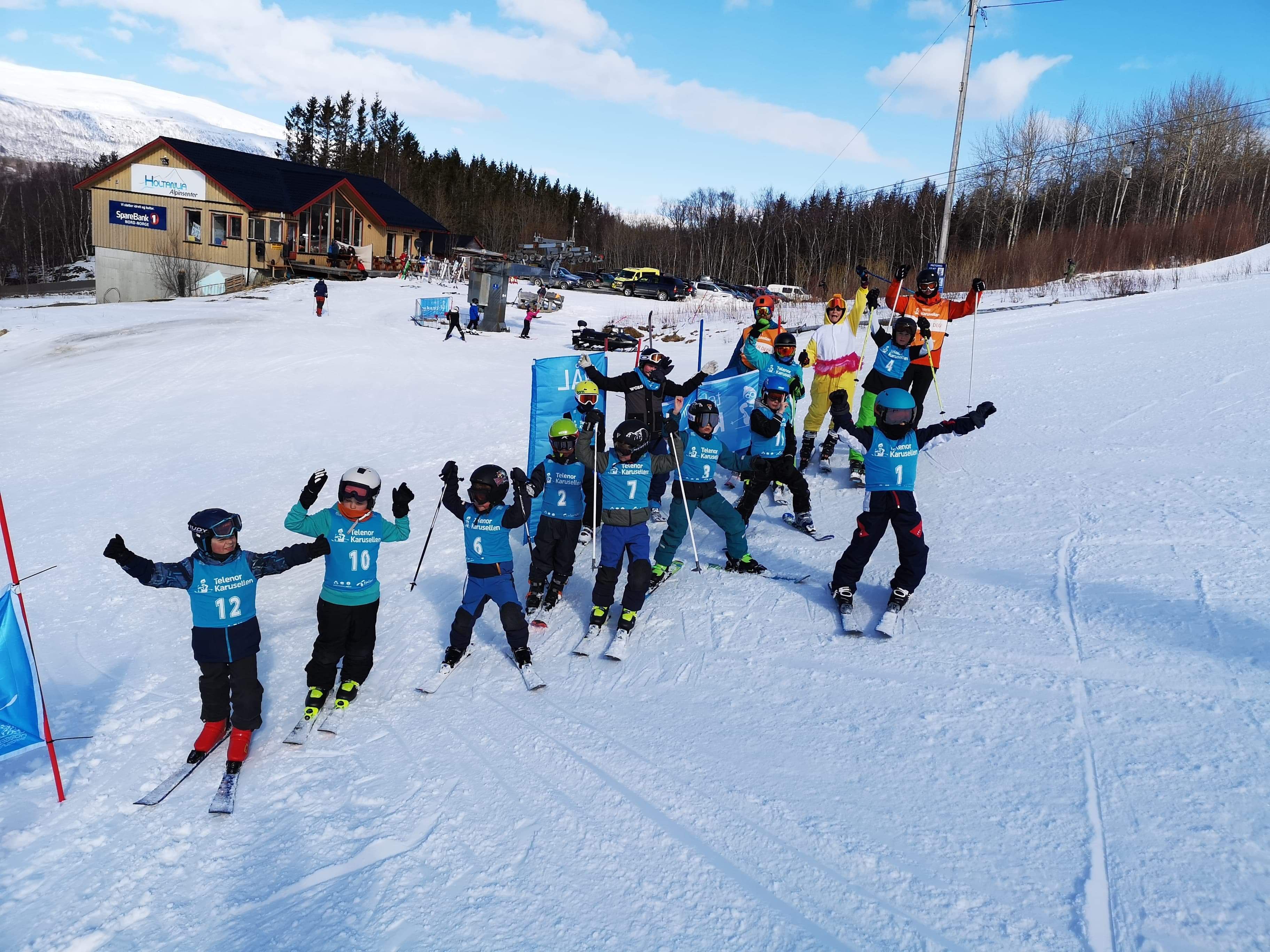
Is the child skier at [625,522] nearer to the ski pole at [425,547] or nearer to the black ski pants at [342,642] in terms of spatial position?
the ski pole at [425,547]

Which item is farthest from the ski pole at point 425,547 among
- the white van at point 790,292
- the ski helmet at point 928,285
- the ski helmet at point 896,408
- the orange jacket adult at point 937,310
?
the white van at point 790,292

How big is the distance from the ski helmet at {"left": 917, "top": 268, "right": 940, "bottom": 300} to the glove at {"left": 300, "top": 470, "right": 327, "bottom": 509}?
6.52 meters

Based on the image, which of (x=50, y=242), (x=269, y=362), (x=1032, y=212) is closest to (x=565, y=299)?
(x=269, y=362)

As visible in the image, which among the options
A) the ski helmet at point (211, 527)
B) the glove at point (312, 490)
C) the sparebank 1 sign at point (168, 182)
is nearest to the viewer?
the ski helmet at point (211, 527)

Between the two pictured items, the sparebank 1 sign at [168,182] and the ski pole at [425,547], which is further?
the sparebank 1 sign at [168,182]

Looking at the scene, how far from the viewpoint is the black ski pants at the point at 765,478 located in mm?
7059

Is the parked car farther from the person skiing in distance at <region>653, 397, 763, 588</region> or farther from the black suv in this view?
the black suv

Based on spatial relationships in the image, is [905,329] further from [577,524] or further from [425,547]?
[425,547]

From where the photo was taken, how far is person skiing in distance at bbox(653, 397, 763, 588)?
639 cm

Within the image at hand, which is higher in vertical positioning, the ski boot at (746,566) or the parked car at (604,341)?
the parked car at (604,341)

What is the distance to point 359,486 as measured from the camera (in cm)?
472

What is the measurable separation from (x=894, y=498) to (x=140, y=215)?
4008 centimetres

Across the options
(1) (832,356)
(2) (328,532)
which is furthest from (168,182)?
(2) (328,532)

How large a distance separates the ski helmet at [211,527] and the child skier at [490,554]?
1311mm
